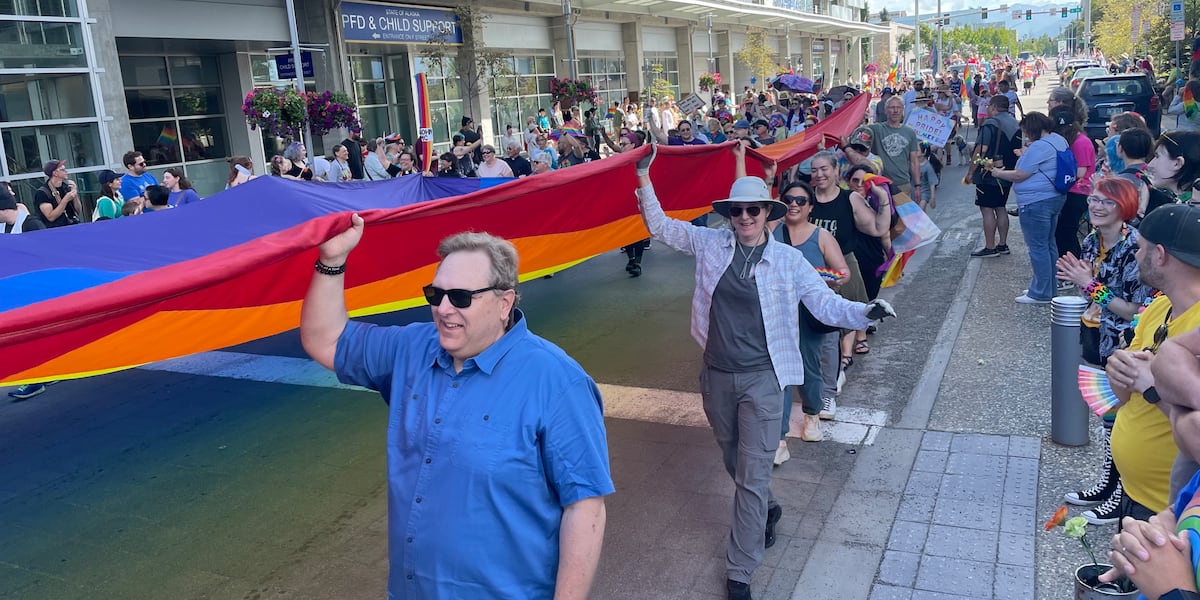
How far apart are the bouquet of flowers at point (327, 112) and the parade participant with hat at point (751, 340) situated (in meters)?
14.0

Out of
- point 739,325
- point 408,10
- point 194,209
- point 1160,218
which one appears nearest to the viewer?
point 1160,218

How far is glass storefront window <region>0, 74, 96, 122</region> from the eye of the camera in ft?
46.8

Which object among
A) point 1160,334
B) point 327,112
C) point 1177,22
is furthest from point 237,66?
point 1177,22

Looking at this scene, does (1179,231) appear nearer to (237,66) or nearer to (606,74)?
(237,66)

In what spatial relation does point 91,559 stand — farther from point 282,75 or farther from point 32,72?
point 282,75

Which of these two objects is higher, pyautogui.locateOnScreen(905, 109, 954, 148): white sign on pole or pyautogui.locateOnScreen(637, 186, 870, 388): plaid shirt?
pyautogui.locateOnScreen(905, 109, 954, 148): white sign on pole

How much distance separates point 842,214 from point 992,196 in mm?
4941

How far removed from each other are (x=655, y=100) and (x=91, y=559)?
99.9 ft

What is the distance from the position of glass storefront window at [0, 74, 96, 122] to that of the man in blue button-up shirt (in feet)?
49.7

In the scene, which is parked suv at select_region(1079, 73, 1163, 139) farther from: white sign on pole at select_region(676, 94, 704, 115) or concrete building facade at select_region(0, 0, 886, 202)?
concrete building facade at select_region(0, 0, 886, 202)

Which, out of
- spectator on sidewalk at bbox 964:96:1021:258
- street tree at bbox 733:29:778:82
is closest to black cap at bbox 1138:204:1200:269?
spectator on sidewalk at bbox 964:96:1021:258

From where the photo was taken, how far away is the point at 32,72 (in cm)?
1431

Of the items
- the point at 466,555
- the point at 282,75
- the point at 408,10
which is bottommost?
the point at 466,555

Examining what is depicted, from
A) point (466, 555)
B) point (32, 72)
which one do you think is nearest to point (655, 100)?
point (32, 72)
